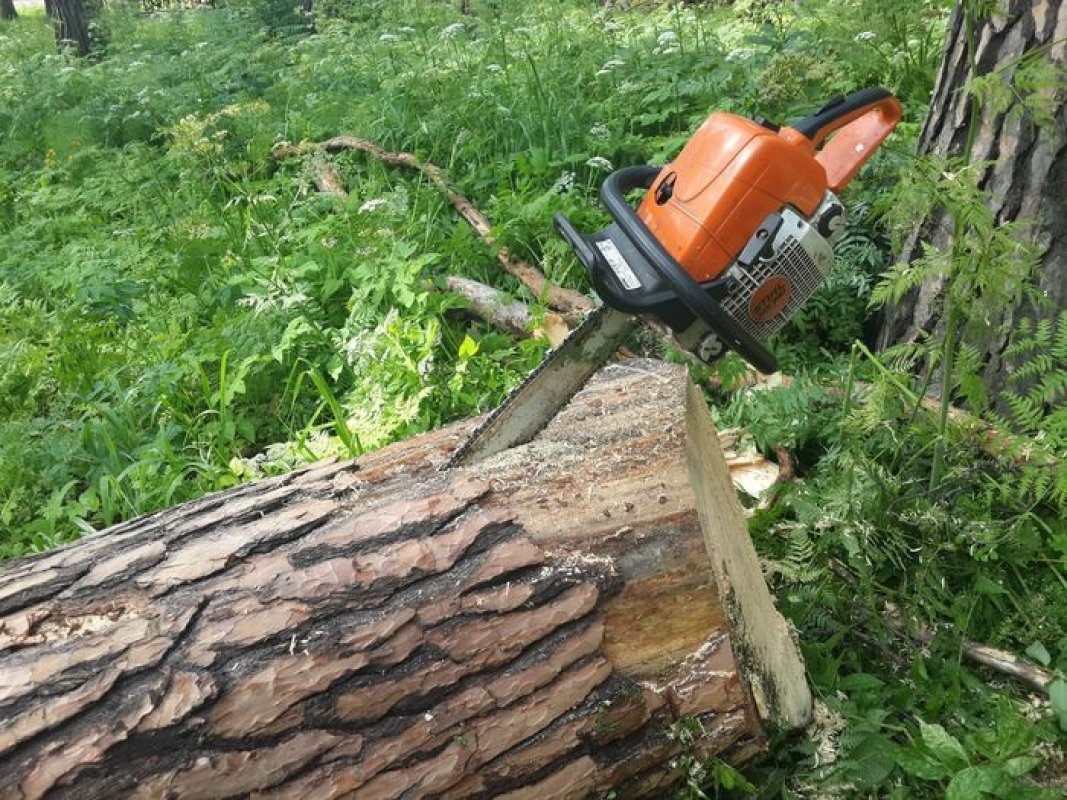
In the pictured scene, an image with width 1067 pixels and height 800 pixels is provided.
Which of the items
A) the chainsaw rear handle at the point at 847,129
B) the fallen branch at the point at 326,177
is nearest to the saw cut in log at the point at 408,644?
the chainsaw rear handle at the point at 847,129

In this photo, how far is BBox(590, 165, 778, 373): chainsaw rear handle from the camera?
5.95 ft

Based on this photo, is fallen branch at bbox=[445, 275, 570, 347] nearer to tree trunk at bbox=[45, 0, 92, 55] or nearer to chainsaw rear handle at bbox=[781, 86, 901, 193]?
chainsaw rear handle at bbox=[781, 86, 901, 193]

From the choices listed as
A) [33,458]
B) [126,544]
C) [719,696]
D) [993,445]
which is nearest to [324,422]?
[33,458]

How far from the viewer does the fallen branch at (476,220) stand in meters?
3.48

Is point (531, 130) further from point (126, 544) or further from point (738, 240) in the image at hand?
point (126, 544)

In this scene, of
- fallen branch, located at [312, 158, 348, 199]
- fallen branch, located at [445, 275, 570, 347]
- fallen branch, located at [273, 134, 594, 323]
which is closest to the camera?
fallen branch, located at [445, 275, 570, 347]

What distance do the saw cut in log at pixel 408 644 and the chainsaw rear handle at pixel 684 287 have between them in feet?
0.96

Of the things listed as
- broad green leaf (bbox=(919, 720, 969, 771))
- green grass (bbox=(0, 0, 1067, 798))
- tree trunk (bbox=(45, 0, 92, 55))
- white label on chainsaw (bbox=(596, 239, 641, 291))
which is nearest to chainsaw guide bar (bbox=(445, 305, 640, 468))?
white label on chainsaw (bbox=(596, 239, 641, 291))

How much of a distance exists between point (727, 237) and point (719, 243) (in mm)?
24

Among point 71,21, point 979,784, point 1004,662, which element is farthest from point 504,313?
point 71,21

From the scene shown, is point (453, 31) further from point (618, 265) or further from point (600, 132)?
point (618, 265)

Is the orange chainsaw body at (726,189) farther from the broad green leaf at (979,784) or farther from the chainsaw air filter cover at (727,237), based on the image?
the broad green leaf at (979,784)

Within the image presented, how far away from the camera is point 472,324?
3.69 meters

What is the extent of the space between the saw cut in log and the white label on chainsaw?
0.42 m
